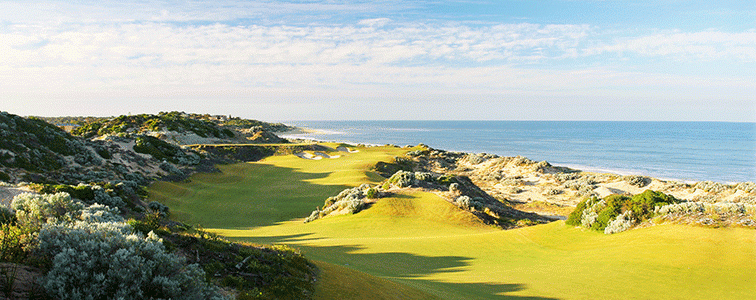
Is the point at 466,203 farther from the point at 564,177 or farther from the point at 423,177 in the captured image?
the point at 564,177

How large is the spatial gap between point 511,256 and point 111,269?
9.67m

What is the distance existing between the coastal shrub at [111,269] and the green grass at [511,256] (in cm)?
226

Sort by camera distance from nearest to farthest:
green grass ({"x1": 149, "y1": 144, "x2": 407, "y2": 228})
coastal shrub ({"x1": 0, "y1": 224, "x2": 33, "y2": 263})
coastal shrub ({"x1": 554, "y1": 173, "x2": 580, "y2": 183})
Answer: coastal shrub ({"x1": 0, "y1": 224, "x2": 33, "y2": 263}), green grass ({"x1": 149, "y1": 144, "x2": 407, "y2": 228}), coastal shrub ({"x1": 554, "y1": 173, "x2": 580, "y2": 183})

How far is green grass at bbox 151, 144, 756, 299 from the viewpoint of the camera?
7500 mm

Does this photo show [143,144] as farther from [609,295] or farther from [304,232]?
[609,295]

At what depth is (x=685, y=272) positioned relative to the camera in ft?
26.7

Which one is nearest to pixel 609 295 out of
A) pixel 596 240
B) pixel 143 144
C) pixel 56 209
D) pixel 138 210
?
pixel 596 240

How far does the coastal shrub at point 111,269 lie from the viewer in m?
3.97

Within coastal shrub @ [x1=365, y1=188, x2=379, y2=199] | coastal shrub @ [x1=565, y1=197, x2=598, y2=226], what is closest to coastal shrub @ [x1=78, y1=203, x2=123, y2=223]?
coastal shrub @ [x1=365, y1=188, x2=379, y2=199]

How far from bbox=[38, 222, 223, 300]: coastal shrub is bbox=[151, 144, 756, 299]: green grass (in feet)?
7.41

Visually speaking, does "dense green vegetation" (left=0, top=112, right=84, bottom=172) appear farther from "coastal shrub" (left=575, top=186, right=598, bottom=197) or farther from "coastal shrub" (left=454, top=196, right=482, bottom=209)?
"coastal shrub" (left=575, top=186, right=598, bottom=197)

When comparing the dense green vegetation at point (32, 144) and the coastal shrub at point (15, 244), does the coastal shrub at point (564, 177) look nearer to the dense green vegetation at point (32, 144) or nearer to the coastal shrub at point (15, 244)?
the coastal shrub at point (15, 244)

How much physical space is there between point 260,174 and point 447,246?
2477 cm

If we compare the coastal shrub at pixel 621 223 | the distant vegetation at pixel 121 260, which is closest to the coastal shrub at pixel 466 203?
the coastal shrub at pixel 621 223
